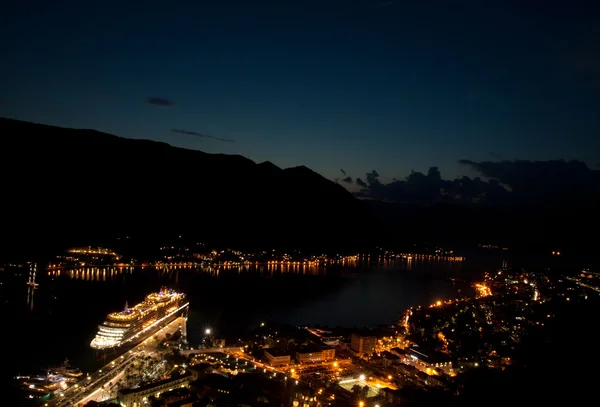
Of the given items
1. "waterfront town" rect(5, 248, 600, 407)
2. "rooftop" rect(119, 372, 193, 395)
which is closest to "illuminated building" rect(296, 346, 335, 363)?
"waterfront town" rect(5, 248, 600, 407)

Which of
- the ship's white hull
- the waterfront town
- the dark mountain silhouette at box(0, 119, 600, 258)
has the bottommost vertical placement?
the ship's white hull

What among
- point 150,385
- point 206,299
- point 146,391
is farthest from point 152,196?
point 146,391

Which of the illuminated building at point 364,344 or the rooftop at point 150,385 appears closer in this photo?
the rooftop at point 150,385

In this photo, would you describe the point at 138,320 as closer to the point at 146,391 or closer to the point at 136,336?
the point at 136,336

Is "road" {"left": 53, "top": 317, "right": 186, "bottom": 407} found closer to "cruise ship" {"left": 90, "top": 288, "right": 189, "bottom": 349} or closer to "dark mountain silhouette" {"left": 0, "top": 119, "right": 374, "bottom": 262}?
"cruise ship" {"left": 90, "top": 288, "right": 189, "bottom": 349}

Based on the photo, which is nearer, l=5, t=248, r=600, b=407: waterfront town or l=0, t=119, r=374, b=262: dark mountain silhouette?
l=5, t=248, r=600, b=407: waterfront town

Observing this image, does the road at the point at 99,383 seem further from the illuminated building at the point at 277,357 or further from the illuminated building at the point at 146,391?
the illuminated building at the point at 277,357

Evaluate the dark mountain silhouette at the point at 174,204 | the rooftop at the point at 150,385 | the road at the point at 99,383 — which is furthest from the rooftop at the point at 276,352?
the dark mountain silhouette at the point at 174,204
